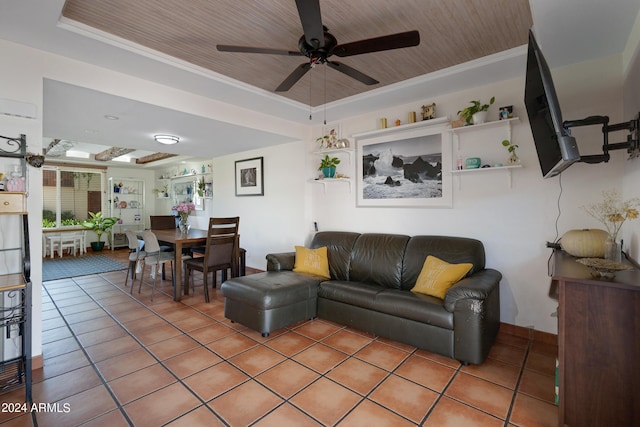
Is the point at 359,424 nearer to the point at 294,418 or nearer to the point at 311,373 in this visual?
the point at 294,418

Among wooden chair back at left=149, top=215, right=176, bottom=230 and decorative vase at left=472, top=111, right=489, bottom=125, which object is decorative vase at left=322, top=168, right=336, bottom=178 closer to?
decorative vase at left=472, top=111, right=489, bottom=125

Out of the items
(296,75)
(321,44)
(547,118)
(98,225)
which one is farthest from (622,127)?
(98,225)

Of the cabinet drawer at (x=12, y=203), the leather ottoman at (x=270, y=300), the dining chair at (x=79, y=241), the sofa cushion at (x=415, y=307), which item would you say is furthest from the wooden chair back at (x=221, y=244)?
the dining chair at (x=79, y=241)

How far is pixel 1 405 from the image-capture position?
1.83m

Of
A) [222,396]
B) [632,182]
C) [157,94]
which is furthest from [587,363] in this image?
[157,94]

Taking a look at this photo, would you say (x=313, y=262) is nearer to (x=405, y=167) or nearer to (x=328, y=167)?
(x=328, y=167)

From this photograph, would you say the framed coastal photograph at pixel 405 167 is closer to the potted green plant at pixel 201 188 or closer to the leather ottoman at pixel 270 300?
the leather ottoman at pixel 270 300

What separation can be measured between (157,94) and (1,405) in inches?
104

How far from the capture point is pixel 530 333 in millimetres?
2705

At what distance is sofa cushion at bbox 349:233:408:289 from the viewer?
3.14m

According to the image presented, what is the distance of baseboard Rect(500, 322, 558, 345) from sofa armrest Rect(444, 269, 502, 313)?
0.65 meters

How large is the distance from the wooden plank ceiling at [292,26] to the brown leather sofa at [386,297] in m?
1.75

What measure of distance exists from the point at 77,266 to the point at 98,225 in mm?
2177

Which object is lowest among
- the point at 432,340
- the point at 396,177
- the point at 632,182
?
the point at 432,340
